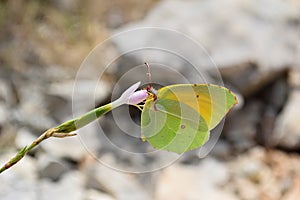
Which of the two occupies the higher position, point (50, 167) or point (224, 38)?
point (224, 38)

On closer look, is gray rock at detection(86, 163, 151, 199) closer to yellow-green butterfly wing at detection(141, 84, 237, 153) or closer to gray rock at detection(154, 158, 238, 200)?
gray rock at detection(154, 158, 238, 200)

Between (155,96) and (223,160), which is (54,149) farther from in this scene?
(155,96)

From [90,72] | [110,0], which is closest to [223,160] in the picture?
[90,72]

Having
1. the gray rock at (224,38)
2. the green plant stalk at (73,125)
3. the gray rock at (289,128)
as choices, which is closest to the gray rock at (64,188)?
the gray rock at (224,38)

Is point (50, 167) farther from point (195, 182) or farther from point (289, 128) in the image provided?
point (289, 128)

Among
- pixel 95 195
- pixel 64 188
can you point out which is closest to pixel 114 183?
pixel 95 195

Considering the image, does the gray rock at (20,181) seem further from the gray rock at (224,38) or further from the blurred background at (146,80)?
the gray rock at (224,38)
